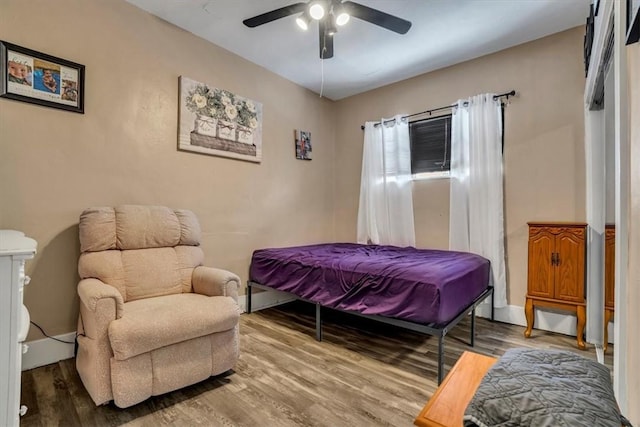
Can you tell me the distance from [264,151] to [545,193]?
114 inches

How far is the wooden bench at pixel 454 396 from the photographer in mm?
849

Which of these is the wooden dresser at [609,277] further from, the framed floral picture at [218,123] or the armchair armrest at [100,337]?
the framed floral picture at [218,123]

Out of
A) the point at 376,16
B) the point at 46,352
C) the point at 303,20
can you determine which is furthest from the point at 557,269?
the point at 46,352

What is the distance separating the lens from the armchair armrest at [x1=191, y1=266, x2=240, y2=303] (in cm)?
205

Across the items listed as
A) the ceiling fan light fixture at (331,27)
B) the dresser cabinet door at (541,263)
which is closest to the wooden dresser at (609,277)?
the dresser cabinet door at (541,263)

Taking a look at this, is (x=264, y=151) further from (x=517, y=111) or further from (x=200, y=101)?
(x=517, y=111)

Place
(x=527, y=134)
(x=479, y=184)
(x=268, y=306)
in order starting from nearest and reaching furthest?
(x=527, y=134) < (x=479, y=184) < (x=268, y=306)

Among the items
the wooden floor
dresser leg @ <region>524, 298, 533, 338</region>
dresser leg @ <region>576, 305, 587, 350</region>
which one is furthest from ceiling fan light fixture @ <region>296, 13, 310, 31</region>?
dresser leg @ <region>576, 305, 587, 350</region>

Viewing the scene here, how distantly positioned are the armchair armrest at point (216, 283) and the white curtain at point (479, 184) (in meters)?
2.34

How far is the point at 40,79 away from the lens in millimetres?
2066

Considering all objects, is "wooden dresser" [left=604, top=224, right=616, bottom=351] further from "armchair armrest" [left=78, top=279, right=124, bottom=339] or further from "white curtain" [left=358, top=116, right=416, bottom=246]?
"armchair armrest" [left=78, top=279, right=124, bottom=339]

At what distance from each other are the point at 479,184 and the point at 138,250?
10.3 ft

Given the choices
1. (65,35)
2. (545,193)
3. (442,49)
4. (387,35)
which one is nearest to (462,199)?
(545,193)

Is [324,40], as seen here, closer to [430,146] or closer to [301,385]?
[430,146]
